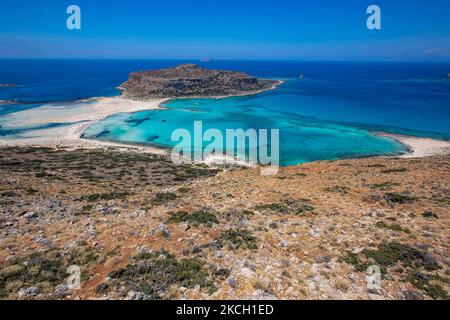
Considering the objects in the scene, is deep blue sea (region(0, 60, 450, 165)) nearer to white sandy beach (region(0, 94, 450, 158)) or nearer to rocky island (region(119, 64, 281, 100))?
white sandy beach (region(0, 94, 450, 158))

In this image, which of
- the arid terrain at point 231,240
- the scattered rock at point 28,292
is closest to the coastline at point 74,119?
the arid terrain at point 231,240

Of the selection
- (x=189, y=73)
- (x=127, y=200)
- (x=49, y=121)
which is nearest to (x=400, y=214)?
(x=127, y=200)

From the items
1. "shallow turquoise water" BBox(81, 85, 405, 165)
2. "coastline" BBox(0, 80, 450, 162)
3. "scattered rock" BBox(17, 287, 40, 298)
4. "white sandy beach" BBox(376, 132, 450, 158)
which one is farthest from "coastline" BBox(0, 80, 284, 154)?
"white sandy beach" BBox(376, 132, 450, 158)

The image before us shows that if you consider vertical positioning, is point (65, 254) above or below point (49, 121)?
below

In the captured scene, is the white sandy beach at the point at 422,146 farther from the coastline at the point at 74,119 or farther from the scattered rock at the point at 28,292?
the scattered rock at the point at 28,292

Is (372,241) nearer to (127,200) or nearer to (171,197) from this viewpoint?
(171,197)

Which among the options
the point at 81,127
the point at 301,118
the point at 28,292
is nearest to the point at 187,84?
the point at 301,118
